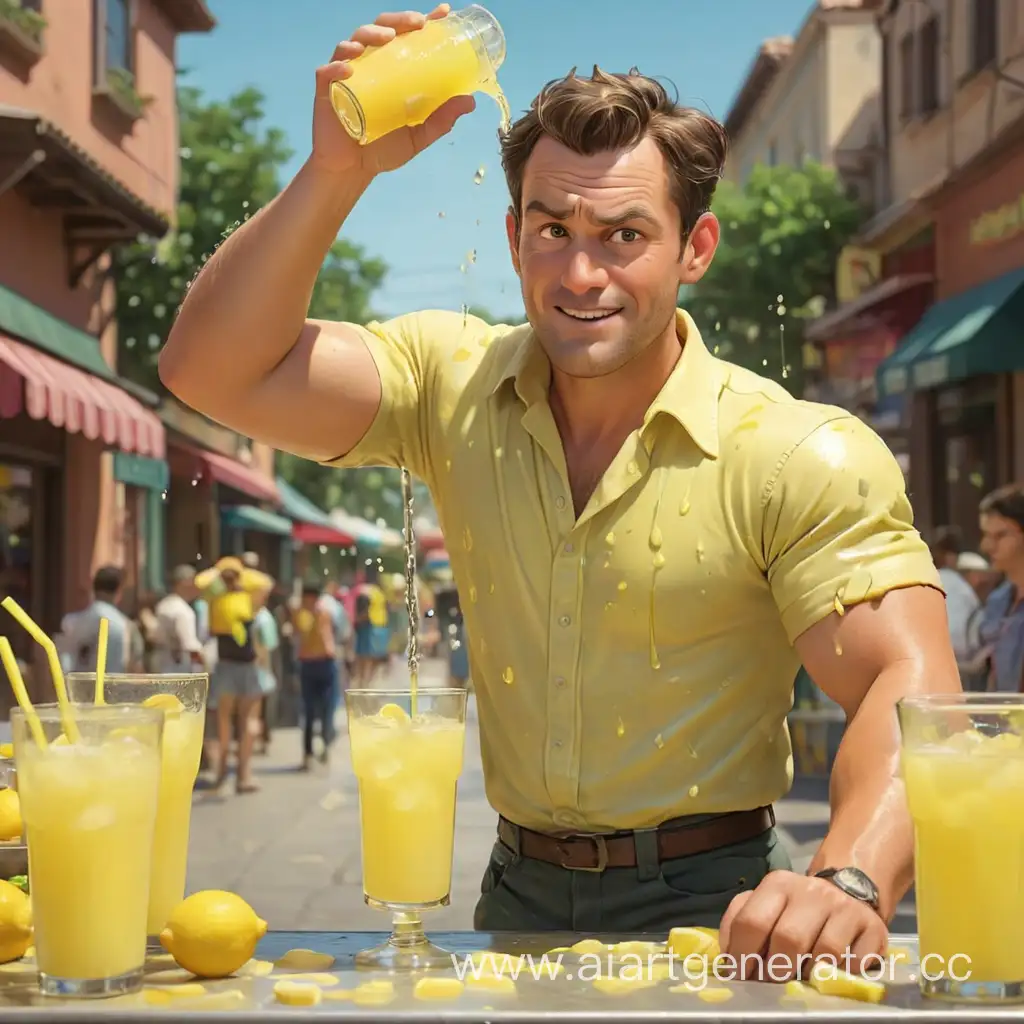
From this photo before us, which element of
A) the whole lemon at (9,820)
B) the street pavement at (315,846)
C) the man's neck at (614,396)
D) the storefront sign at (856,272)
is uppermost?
the storefront sign at (856,272)

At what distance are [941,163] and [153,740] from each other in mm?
18057

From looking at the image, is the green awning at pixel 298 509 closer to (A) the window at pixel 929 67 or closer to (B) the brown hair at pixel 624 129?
(A) the window at pixel 929 67

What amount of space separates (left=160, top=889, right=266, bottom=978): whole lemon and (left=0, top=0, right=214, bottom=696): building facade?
8850 millimetres

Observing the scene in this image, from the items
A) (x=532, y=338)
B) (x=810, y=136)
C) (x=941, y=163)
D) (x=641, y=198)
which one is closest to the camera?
(x=641, y=198)

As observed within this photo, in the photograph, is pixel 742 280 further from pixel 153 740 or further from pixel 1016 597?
pixel 153 740

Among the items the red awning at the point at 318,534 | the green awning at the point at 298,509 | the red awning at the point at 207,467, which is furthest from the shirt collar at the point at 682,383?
the red awning at the point at 318,534

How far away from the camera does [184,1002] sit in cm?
160

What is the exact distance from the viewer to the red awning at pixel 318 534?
3222 centimetres

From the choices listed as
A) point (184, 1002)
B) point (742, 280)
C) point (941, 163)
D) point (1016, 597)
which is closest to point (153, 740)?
point (184, 1002)

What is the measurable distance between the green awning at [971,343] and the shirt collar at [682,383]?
37.1ft

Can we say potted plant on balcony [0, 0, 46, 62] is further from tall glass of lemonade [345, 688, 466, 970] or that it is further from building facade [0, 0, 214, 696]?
tall glass of lemonade [345, 688, 466, 970]

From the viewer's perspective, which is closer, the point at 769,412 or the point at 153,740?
the point at 153,740

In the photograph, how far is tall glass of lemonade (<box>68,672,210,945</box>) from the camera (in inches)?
74.7

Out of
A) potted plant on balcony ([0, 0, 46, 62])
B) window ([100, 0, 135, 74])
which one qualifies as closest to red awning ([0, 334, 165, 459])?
potted plant on balcony ([0, 0, 46, 62])
